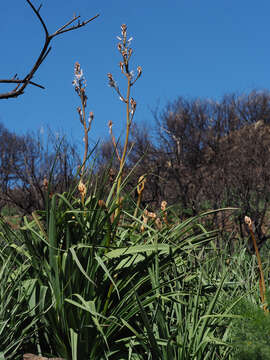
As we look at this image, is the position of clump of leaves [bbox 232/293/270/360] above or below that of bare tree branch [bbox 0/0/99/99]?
below

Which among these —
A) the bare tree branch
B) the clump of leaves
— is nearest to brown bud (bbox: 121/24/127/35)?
the bare tree branch

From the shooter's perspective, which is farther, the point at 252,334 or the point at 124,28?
the point at 124,28

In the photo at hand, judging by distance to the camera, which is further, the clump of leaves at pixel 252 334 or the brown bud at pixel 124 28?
the brown bud at pixel 124 28

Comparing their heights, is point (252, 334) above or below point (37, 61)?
below

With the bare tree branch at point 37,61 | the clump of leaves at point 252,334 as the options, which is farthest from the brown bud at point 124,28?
the clump of leaves at point 252,334

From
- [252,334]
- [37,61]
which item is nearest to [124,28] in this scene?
[37,61]

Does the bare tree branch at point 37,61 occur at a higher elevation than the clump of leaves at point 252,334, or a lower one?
higher

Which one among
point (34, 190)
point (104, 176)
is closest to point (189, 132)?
point (34, 190)

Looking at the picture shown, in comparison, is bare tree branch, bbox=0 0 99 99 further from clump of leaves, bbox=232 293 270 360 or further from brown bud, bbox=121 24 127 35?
clump of leaves, bbox=232 293 270 360

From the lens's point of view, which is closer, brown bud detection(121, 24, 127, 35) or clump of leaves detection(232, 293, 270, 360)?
clump of leaves detection(232, 293, 270, 360)

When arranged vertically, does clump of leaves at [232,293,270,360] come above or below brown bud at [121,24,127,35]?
below

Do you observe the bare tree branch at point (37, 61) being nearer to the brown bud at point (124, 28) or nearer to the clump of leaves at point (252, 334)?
the brown bud at point (124, 28)

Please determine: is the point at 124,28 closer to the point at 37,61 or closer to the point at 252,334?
the point at 37,61

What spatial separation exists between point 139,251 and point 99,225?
1.08ft
